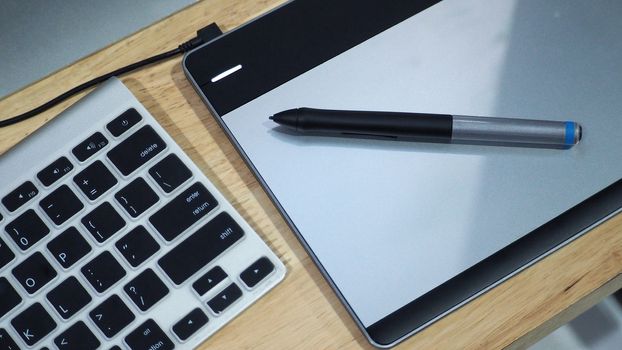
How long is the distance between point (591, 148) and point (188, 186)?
283 mm

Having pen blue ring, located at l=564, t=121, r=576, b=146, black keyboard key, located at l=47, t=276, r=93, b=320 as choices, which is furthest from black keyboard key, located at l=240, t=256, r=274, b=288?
pen blue ring, located at l=564, t=121, r=576, b=146

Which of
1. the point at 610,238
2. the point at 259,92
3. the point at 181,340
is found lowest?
the point at 610,238

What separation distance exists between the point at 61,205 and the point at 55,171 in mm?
26

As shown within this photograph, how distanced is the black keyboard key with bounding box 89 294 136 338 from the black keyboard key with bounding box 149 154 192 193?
8 centimetres

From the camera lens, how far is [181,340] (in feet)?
1.49

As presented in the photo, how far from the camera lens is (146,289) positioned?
46cm

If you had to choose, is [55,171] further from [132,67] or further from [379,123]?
[379,123]

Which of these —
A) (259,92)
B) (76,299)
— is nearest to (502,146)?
(259,92)

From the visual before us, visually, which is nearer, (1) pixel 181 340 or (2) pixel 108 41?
(1) pixel 181 340

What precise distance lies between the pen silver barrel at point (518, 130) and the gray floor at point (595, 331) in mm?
330

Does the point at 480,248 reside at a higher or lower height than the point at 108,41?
lower

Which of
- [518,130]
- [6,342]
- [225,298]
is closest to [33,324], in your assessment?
[6,342]

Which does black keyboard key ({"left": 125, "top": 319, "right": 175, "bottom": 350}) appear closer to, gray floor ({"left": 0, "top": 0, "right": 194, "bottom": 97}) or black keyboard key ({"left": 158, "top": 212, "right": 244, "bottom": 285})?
black keyboard key ({"left": 158, "top": 212, "right": 244, "bottom": 285})

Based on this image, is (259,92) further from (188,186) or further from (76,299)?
(76,299)
